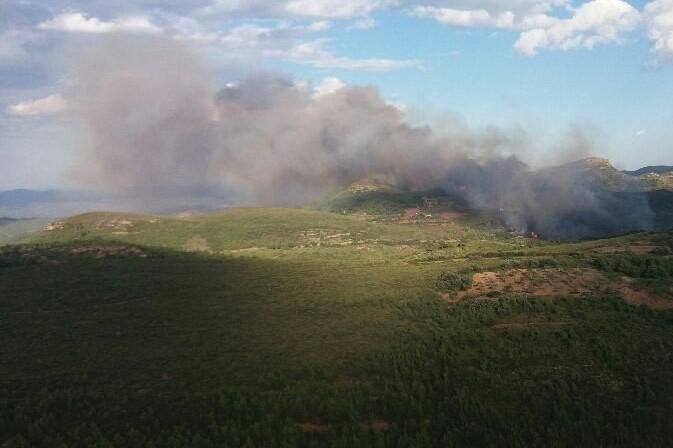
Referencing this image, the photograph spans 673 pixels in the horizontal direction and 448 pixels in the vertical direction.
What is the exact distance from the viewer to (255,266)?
8650 centimetres

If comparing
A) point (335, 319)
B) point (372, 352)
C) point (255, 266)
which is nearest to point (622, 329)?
point (372, 352)

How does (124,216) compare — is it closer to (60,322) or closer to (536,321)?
(60,322)

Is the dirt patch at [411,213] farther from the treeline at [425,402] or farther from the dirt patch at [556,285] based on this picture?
the treeline at [425,402]

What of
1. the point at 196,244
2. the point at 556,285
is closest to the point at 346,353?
the point at 556,285

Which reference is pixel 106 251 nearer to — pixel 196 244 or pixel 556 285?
pixel 196 244

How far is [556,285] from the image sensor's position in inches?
2420

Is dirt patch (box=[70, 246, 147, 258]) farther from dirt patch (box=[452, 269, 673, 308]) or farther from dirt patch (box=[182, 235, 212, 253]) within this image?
dirt patch (box=[452, 269, 673, 308])

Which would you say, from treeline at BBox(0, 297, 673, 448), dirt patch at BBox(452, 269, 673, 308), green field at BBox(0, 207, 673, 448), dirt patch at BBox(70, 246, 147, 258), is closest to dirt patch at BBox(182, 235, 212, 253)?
dirt patch at BBox(70, 246, 147, 258)

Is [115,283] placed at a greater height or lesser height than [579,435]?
greater

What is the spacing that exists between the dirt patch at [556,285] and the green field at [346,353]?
1.10 feet

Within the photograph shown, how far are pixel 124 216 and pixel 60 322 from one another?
105447mm

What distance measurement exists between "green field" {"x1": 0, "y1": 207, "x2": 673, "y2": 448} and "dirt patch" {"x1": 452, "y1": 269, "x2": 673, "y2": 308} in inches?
13.1

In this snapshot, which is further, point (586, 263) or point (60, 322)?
point (586, 263)

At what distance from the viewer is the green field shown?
3819 centimetres
